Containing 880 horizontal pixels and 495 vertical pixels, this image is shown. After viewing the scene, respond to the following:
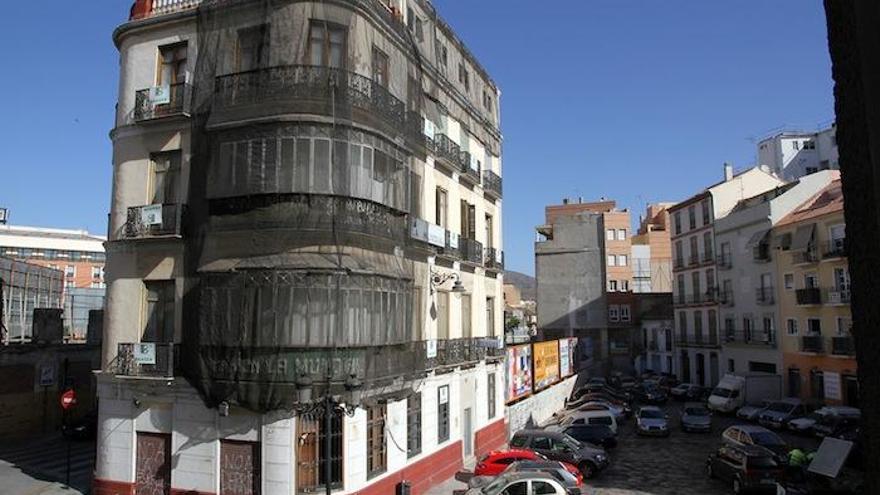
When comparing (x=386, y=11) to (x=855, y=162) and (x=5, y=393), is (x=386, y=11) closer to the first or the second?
(x=855, y=162)

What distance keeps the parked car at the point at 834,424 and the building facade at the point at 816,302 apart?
254 inches

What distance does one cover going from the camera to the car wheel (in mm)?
25495

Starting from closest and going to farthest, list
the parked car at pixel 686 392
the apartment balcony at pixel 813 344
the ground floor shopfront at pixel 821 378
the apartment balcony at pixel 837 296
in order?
the ground floor shopfront at pixel 821 378, the apartment balcony at pixel 837 296, the apartment balcony at pixel 813 344, the parked car at pixel 686 392

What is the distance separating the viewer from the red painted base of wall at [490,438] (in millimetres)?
28214

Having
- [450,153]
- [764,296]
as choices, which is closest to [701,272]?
[764,296]

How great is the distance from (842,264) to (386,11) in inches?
1369

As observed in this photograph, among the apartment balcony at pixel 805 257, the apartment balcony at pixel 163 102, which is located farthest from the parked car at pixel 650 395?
the apartment balcony at pixel 163 102

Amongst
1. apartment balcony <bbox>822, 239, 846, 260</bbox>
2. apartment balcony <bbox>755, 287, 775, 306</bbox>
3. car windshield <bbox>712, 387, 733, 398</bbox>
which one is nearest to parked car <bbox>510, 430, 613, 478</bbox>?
car windshield <bbox>712, 387, 733, 398</bbox>

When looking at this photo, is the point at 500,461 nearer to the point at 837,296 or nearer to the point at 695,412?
the point at 695,412

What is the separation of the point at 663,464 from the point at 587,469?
5.07m

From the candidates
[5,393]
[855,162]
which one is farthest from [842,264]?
[5,393]

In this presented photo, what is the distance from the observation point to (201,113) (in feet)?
63.7

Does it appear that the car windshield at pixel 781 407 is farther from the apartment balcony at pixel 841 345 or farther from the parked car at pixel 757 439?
the parked car at pixel 757 439

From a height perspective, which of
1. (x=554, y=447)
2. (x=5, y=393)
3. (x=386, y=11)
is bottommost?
(x=554, y=447)
